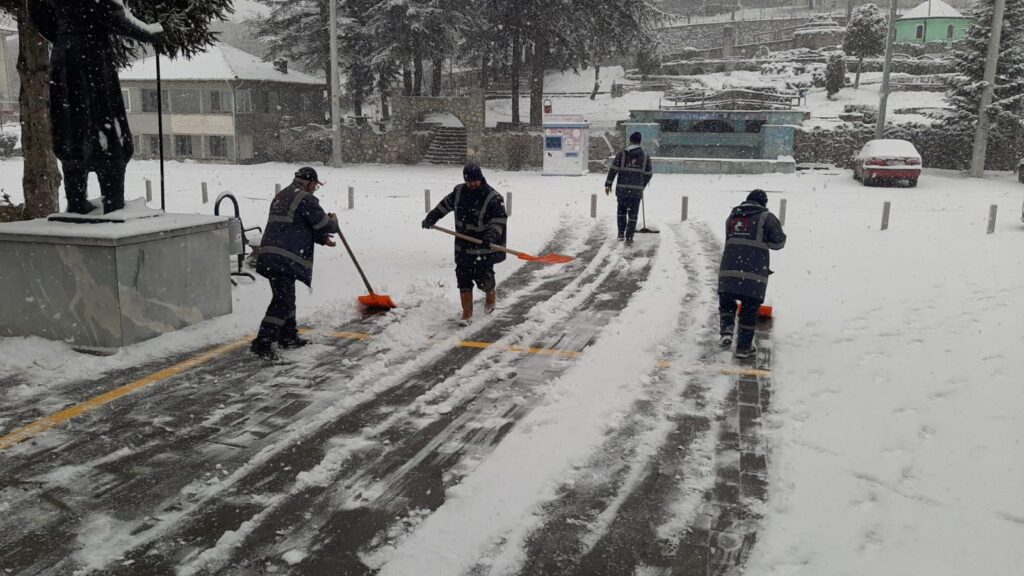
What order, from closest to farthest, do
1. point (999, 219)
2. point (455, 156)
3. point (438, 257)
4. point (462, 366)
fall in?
point (462, 366) → point (438, 257) → point (999, 219) → point (455, 156)

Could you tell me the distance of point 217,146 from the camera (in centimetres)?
3709

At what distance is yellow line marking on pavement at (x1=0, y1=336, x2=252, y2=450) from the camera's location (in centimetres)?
507

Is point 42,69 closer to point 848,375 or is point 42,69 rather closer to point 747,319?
point 747,319

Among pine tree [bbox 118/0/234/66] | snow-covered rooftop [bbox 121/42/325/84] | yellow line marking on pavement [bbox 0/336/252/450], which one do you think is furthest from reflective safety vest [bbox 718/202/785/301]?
snow-covered rooftop [bbox 121/42/325/84]

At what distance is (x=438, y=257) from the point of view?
39.9 feet

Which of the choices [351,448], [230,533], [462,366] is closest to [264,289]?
[462,366]

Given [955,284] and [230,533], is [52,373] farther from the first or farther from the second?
[955,284]

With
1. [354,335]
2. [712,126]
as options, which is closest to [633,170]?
[354,335]

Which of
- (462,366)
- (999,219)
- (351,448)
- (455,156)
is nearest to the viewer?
(351,448)

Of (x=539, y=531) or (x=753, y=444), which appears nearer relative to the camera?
(x=539, y=531)

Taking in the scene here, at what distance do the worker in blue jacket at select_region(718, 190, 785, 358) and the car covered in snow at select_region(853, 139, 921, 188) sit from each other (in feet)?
61.7

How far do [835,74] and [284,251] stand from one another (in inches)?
1393

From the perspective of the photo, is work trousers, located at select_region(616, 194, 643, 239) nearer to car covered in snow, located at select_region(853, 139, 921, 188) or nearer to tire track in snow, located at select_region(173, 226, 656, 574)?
tire track in snow, located at select_region(173, 226, 656, 574)

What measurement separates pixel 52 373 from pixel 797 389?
6.40 metres
